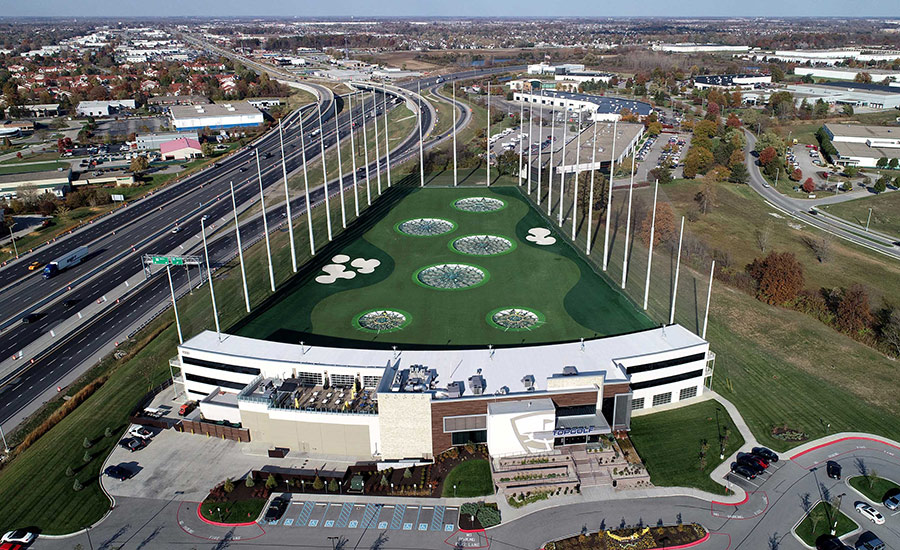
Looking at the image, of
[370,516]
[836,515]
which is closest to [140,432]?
[370,516]

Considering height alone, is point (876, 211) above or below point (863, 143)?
below

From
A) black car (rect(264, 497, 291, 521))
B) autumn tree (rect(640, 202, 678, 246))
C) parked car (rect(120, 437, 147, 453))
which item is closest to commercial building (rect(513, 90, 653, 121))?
autumn tree (rect(640, 202, 678, 246))

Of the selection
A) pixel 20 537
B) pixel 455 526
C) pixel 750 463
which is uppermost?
pixel 750 463

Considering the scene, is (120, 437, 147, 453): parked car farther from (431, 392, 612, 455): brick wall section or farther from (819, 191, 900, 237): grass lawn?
(819, 191, 900, 237): grass lawn

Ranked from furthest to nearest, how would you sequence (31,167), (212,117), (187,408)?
(212,117)
(31,167)
(187,408)

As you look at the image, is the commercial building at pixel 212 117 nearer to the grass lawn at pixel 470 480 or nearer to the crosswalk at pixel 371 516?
the crosswalk at pixel 371 516

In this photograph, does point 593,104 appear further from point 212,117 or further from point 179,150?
point 179,150
